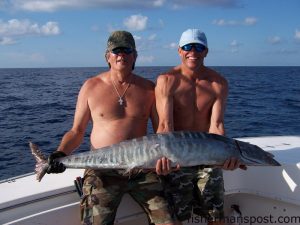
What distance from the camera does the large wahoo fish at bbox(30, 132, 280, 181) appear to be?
10.4ft

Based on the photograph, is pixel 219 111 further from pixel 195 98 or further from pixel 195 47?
pixel 195 47

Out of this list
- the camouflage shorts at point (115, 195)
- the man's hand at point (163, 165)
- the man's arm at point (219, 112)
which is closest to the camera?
the man's hand at point (163, 165)

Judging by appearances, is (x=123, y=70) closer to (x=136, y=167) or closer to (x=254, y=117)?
(x=136, y=167)

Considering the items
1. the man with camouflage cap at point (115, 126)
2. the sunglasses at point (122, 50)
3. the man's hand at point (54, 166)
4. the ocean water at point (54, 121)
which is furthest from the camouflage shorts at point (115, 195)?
the ocean water at point (54, 121)

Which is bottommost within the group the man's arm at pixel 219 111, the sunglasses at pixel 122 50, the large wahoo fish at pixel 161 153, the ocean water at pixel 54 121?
the ocean water at pixel 54 121

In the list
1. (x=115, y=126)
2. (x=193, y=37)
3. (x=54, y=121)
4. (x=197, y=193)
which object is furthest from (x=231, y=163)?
(x=54, y=121)

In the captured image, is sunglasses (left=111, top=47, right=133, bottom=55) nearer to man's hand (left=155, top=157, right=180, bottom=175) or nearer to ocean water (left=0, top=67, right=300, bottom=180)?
man's hand (left=155, top=157, right=180, bottom=175)

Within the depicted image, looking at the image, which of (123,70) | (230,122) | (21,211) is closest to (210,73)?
(123,70)

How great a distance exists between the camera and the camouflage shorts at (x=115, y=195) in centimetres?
328

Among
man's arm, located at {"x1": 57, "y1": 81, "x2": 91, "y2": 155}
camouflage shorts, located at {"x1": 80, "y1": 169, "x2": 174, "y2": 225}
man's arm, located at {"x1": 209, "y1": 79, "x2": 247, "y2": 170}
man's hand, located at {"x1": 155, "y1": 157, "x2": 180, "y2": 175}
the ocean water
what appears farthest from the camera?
the ocean water

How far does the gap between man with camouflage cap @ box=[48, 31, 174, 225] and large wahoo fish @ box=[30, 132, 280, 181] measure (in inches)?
8.2

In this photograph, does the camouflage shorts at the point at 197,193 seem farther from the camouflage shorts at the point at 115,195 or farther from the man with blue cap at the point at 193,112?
the camouflage shorts at the point at 115,195

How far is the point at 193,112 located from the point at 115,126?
79cm

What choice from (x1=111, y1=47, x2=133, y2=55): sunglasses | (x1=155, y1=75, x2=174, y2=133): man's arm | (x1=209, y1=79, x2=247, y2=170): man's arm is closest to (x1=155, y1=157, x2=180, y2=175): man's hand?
(x1=155, y1=75, x2=174, y2=133): man's arm
